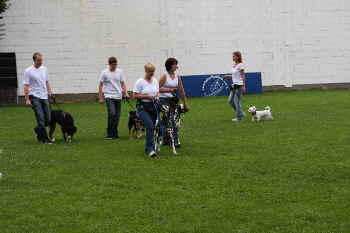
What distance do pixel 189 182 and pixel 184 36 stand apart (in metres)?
21.6

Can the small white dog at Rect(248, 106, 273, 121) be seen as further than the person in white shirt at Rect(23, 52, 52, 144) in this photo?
Yes

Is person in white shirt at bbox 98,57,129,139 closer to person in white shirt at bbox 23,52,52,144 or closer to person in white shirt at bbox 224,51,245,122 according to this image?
person in white shirt at bbox 23,52,52,144

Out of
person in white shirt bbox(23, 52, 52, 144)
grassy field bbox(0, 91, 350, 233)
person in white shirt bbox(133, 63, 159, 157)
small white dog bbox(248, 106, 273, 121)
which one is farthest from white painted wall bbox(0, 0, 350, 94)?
person in white shirt bbox(133, 63, 159, 157)

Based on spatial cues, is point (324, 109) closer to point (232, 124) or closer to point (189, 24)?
point (232, 124)

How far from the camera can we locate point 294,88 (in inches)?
1281

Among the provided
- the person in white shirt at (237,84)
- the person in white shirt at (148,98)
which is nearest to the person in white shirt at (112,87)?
the person in white shirt at (148,98)

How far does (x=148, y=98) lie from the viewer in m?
12.4

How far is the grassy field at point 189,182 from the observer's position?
758 centimetres

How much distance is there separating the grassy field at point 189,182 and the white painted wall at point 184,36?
12.7 m

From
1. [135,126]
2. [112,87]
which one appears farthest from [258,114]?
[112,87]

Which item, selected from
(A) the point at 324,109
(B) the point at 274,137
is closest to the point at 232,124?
(B) the point at 274,137

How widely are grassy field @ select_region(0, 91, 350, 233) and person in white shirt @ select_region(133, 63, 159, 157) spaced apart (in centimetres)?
32

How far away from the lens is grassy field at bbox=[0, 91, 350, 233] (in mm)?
7582

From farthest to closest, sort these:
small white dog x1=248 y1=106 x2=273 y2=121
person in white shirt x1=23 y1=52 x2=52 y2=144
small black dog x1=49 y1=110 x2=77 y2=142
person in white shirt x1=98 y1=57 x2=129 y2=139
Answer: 1. small white dog x1=248 y1=106 x2=273 y2=121
2. person in white shirt x1=98 y1=57 x2=129 y2=139
3. small black dog x1=49 y1=110 x2=77 y2=142
4. person in white shirt x1=23 y1=52 x2=52 y2=144
